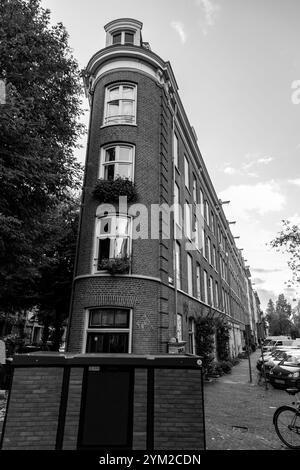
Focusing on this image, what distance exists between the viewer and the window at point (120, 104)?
15.3 m

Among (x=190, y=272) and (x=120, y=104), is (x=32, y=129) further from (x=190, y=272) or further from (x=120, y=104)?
(x=190, y=272)

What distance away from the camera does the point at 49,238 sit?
11.7 m

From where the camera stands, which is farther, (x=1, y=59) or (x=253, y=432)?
(x=1, y=59)

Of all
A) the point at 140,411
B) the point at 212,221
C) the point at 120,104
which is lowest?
the point at 140,411

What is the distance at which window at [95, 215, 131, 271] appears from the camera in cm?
1312

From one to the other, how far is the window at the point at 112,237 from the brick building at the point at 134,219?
43 millimetres

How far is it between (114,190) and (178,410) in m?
10.3

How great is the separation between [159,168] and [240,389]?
429 inches

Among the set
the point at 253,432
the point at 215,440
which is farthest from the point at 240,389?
the point at 215,440

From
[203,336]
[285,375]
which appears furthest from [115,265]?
[285,375]

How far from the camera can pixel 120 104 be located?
1562 centimetres

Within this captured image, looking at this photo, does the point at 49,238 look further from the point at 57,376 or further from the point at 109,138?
the point at 57,376
